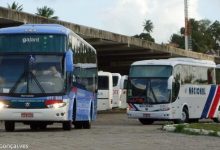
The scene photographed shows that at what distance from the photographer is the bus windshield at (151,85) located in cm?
2775

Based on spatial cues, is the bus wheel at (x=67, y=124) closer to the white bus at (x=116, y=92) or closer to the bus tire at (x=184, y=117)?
the bus tire at (x=184, y=117)

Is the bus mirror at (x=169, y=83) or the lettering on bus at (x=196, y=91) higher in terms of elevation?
the bus mirror at (x=169, y=83)

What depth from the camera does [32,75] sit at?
1897 centimetres

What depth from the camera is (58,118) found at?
1903 centimetres

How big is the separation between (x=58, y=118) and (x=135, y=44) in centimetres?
3450

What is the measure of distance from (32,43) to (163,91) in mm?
9700

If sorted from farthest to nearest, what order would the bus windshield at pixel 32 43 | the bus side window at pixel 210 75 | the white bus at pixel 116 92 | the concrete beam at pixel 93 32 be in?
the white bus at pixel 116 92 < the concrete beam at pixel 93 32 < the bus side window at pixel 210 75 < the bus windshield at pixel 32 43

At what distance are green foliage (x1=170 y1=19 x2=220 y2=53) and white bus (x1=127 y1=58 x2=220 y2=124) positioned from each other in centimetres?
10659

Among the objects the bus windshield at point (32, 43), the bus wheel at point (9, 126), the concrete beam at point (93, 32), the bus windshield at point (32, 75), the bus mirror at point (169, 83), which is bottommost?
the bus wheel at point (9, 126)

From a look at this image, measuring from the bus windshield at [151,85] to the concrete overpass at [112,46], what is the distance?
28.2ft

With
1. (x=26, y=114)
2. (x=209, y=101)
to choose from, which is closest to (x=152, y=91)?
(x=209, y=101)

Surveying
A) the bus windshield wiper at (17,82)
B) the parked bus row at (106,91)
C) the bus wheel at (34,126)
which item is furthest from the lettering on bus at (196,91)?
the parked bus row at (106,91)

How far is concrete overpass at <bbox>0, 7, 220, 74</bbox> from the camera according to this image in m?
35.3

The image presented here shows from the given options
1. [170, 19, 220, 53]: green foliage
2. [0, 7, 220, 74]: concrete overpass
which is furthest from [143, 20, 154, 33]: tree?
[0, 7, 220, 74]: concrete overpass
